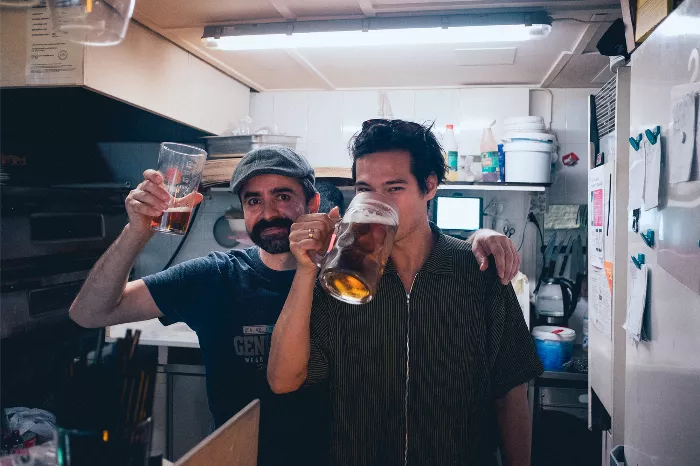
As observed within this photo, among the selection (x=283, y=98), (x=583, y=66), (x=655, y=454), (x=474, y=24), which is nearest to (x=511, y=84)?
(x=583, y=66)

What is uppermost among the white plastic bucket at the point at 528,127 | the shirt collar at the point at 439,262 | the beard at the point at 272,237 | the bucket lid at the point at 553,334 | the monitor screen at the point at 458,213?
the white plastic bucket at the point at 528,127

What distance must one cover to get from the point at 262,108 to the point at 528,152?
2012 millimetres

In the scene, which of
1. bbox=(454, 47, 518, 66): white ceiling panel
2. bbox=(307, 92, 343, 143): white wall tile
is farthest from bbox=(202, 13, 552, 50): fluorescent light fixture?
bbox=(307, 92, 343, 143): white wall tile

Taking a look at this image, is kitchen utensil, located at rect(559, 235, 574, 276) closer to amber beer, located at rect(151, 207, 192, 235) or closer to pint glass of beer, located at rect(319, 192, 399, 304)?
pint glass of beer, located at rect(319, 192, 399, 304)

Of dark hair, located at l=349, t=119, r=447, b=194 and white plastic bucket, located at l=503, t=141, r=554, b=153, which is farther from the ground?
white plastic bucket, located at l=503, t=141, r=554, b=153

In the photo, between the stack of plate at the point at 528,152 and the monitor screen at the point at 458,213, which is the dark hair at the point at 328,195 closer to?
the monitor screen at the point at 458,213

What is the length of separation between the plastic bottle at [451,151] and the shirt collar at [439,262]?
2106mm

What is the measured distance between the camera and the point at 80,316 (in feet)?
5.03

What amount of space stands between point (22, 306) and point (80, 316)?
46.6 inches

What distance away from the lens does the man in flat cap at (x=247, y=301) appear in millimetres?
1438

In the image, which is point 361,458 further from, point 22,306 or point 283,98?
point 283,98

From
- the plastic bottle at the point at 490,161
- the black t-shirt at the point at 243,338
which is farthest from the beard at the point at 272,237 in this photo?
the plastic bottle at the point at 490,161

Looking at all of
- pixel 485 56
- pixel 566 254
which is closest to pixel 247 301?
pixel 485 56

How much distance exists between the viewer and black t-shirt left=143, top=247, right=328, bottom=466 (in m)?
1.44
